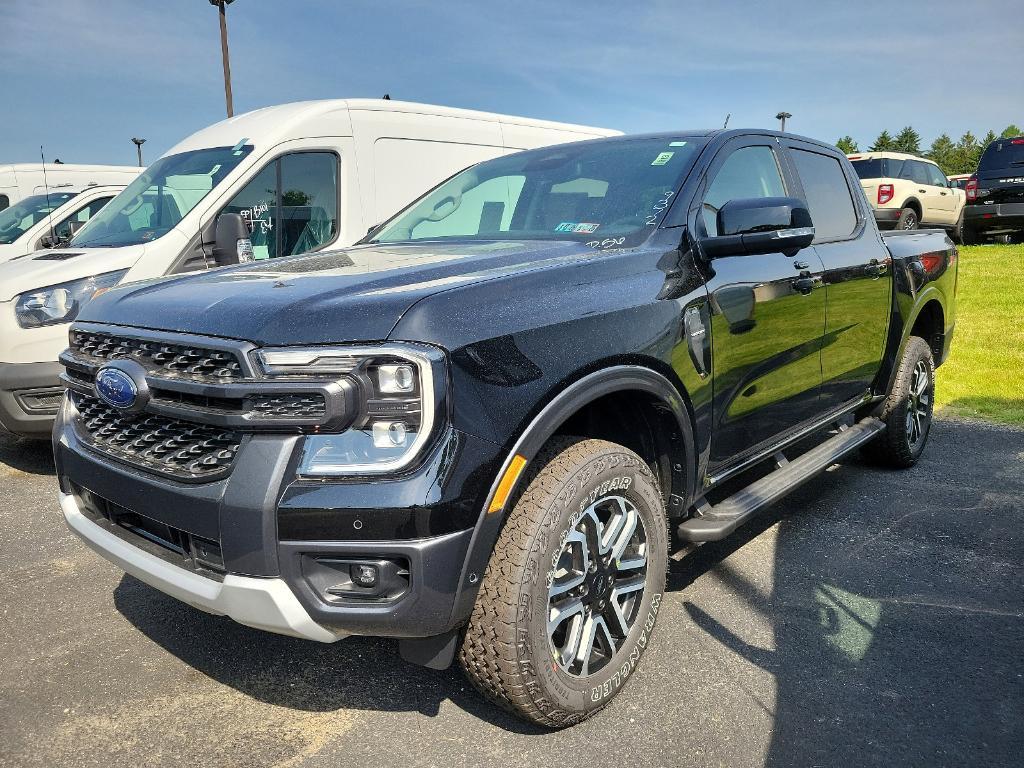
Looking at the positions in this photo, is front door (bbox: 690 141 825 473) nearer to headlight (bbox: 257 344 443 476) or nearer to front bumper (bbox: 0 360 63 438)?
headlight (bbox: 257 344 443 476)

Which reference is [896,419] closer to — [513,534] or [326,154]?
[513,534]

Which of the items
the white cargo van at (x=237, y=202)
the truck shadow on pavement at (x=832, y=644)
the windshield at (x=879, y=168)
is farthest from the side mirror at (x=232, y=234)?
the windshield at (x=879, y=168)

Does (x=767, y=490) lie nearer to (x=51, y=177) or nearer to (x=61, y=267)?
(x=61, y=267)

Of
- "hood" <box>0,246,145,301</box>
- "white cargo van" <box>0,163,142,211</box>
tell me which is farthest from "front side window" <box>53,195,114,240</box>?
"hood" <box>0,246,145,301</box>

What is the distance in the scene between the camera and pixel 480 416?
84.8 inches

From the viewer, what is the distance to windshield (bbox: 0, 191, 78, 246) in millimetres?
10469

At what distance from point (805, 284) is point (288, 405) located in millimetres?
2421

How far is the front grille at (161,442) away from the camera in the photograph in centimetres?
219

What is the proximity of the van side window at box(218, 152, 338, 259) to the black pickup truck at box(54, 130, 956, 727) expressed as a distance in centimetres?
303

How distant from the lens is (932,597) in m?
3.40

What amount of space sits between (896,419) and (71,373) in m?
4.16

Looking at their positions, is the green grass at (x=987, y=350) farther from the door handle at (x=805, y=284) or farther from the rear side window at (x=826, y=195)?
the door handle at (x=805, y=284)

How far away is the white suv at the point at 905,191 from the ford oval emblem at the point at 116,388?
1387cm

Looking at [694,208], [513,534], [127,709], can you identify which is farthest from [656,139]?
[127,709]
